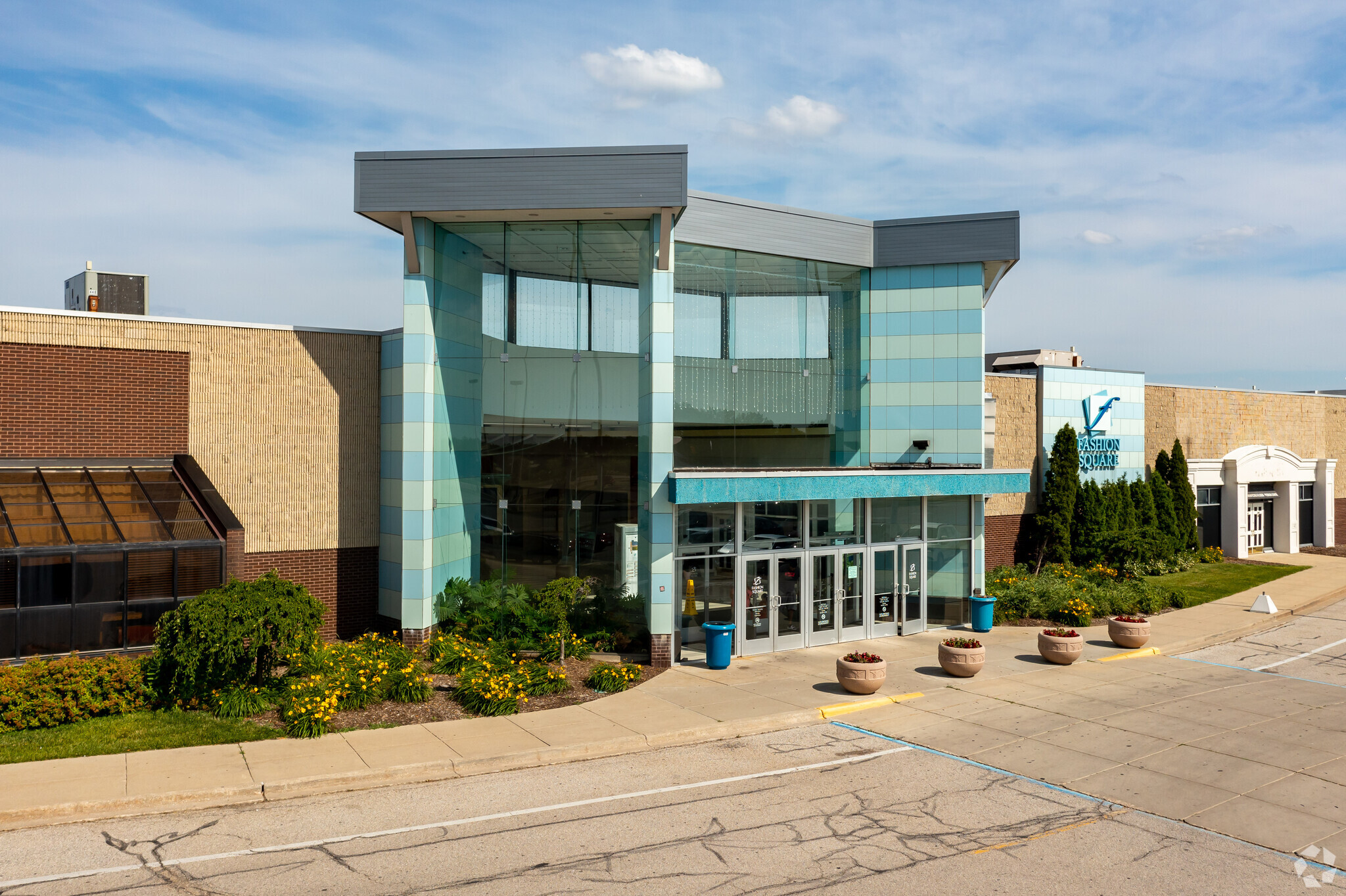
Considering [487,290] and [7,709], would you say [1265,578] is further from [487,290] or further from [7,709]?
[7,709]

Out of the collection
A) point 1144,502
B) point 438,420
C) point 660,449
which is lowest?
point 1144,502

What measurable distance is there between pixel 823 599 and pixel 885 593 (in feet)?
6.92

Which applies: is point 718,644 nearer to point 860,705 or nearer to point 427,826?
point 860,705

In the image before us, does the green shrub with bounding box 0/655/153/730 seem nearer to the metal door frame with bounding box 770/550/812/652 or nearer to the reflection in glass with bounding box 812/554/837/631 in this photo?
the metal door frame with bounding box 770/550/812/652

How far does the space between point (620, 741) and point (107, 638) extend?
978cm

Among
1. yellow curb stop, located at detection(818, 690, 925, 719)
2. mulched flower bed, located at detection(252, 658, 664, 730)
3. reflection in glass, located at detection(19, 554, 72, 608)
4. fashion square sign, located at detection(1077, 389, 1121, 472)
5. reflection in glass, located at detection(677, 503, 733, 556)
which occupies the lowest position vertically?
yellow curb stop, located at detection(818, 690, 925, 719)

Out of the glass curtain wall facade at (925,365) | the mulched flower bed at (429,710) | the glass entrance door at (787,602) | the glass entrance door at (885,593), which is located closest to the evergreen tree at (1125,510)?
the glass curtain wall facade at (925,365)

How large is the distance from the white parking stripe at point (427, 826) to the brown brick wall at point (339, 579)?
10762 millimetres

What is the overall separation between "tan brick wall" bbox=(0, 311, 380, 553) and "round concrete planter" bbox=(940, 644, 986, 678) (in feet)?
41.5

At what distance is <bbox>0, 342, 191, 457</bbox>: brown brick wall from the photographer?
709 inches

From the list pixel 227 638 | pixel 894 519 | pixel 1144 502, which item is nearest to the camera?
pixel 227 638

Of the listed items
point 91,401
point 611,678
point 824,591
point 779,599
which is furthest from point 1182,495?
point 91,401

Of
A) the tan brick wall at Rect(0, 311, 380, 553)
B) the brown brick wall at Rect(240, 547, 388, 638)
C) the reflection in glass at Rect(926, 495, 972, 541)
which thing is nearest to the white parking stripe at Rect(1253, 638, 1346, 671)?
the reflection in glass at Rect(926, 495, 972, 541)

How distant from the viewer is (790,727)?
15539 mm
